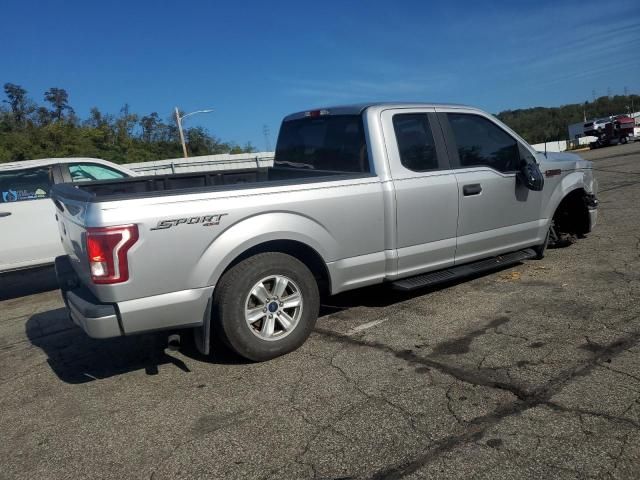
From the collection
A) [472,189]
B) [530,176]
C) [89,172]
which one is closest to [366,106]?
[472,189]

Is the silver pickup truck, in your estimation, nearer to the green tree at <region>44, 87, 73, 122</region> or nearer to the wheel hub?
the wheel hub

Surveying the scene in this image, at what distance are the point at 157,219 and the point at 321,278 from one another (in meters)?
1.58

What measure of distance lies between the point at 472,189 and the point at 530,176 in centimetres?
82

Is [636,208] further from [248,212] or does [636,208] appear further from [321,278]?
[248,212]

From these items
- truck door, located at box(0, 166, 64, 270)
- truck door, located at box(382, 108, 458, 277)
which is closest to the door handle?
truck door, located at box(382, 108, 458, 277)

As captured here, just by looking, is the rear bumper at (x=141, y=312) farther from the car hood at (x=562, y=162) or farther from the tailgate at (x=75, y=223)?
the car hood at (x=562, y=162)

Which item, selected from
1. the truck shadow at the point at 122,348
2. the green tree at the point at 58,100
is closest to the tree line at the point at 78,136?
the green tree at the point at 58,100

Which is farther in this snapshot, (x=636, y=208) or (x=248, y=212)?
(x=636, y=208)

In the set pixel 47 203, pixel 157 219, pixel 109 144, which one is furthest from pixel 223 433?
pixel 109 144

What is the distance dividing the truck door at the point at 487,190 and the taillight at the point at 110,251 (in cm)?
300

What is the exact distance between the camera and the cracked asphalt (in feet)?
9.23

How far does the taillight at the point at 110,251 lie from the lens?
11.3 ft

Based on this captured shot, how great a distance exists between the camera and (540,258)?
6.25 metres

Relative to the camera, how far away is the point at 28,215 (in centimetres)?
705
